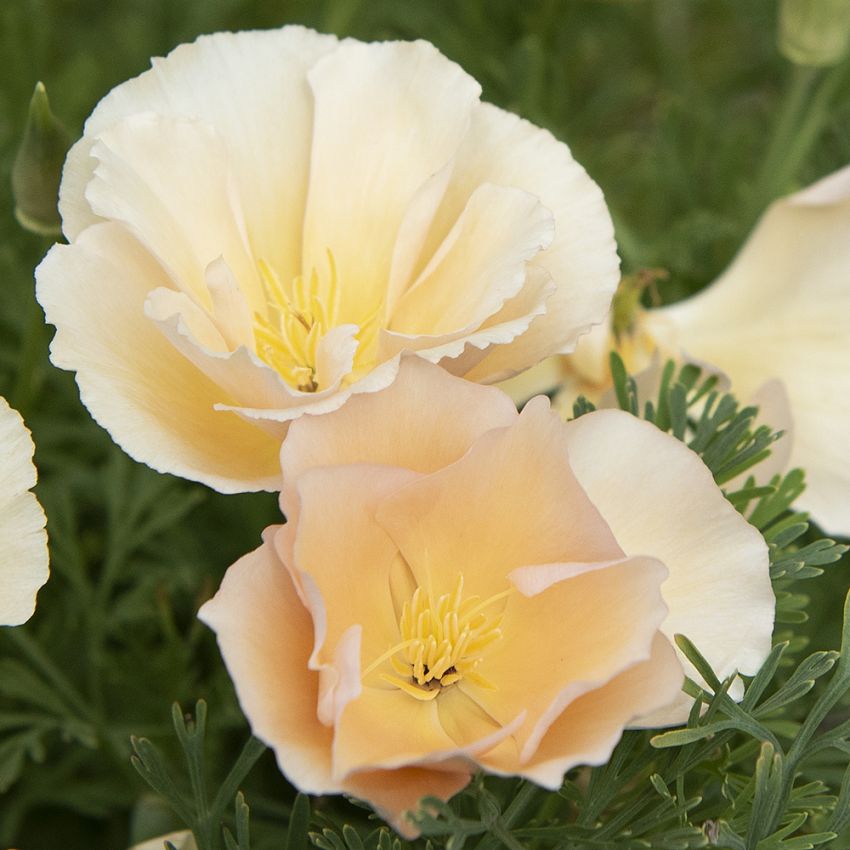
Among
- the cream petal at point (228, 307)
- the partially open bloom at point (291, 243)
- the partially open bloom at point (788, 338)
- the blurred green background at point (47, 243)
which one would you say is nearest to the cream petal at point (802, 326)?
the partially open bloom at point (788, 338)

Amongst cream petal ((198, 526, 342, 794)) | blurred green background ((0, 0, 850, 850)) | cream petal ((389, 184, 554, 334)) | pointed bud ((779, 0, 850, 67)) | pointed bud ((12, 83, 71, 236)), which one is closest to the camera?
cream petal ((198, 526, 342, 794))

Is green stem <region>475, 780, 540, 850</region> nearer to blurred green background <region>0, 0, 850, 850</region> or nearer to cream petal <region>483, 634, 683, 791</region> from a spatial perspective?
cream petal <region>483, 634, 683, 791</region>

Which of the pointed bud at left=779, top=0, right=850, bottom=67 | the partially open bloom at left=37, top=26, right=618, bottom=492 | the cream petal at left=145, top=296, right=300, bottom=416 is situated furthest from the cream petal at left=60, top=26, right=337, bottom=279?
the pointed bud at left=779, top=0, right=850, bottom=67

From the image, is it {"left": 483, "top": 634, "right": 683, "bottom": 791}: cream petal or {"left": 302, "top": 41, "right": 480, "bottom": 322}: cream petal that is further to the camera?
{"left": 302, "top": 41, "right": 480, "bottom": 322}: cream petal

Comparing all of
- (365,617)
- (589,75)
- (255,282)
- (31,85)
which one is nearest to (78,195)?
(255,282)

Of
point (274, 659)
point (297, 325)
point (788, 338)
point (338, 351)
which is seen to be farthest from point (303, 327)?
point (788, 338)

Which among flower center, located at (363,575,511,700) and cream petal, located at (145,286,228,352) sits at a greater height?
cream petal, located at (145,286,228,352)

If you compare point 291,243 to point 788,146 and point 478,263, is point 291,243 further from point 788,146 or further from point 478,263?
point 788,146
